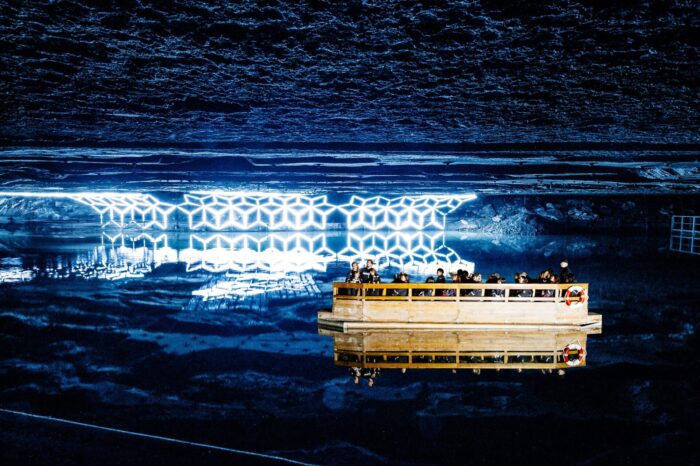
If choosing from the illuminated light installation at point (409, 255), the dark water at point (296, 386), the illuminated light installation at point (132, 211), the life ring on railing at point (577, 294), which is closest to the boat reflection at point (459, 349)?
the dark water at point (296, 386)

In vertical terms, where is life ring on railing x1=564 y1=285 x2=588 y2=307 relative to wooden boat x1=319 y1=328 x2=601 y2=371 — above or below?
above

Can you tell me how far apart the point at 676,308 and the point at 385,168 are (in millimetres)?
7875

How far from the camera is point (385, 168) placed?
12227mm

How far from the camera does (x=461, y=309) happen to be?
841 cm

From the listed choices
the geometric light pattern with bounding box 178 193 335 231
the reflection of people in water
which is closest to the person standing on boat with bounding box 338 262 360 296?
the reflection of people in water

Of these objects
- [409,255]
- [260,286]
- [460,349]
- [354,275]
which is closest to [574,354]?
[460,349]

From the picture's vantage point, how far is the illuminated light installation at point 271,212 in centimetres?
3139

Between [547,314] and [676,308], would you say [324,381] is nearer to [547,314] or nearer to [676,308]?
[547,314]

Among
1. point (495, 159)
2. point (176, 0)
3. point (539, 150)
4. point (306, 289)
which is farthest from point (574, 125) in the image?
point (306, 289)

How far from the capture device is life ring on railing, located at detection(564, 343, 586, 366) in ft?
22.5

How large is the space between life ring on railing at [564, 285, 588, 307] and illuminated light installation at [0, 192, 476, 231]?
895 inches

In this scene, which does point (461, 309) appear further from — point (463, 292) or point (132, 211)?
point (132, 211)

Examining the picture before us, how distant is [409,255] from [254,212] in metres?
16.4

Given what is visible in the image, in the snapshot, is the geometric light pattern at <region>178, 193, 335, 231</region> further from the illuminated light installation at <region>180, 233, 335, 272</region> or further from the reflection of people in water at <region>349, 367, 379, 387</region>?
the reflection of people in water at <region>349, 367, 379, 387</region>
